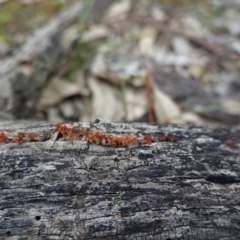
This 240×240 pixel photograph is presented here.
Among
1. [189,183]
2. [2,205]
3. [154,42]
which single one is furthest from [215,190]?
[154,42]

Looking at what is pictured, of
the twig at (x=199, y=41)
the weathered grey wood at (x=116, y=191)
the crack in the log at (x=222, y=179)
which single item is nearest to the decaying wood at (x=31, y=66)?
the twig at (x=199, y=41)

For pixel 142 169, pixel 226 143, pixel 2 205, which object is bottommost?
pixel 2 205

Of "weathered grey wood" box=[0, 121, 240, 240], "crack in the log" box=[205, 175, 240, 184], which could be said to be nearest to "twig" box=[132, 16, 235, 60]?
"weathered grey wood" box=[0, 121, 240, 240]

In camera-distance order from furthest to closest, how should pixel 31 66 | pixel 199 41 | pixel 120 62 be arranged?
pixel 199 41 < pixel 120 62 < pixel 31 66

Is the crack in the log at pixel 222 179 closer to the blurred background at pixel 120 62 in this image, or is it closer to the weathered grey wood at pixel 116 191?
the weathered grey wood at pixel 116 191

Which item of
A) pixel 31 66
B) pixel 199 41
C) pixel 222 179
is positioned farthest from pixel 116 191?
pixel 199 41

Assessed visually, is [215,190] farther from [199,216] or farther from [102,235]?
[102,235]

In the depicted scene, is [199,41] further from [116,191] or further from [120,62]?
[116,191]
